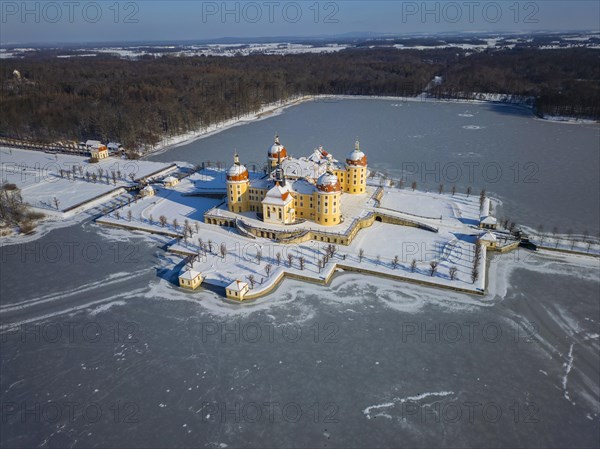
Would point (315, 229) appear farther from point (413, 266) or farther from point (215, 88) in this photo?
point (215, 88)

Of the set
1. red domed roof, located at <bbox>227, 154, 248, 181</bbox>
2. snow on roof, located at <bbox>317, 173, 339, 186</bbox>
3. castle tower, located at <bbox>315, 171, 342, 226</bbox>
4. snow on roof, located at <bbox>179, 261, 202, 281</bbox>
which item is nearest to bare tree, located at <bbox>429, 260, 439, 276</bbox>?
castle tower, located at <bbox>315, 171, 342, 226</bbox>

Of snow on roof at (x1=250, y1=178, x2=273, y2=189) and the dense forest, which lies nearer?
snow on roof at (x1=250, y1=178, x2=273, y2=189)

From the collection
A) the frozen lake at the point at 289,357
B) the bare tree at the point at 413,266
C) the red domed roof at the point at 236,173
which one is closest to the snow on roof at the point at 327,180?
the red domed roof at the point at 236,173

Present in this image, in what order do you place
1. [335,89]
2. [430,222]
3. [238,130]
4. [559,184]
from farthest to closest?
1. [335,89]
2. [238,130]
3. [559,184]
4. [430,222]

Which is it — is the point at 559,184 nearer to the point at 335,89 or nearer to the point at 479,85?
the point at 479,85

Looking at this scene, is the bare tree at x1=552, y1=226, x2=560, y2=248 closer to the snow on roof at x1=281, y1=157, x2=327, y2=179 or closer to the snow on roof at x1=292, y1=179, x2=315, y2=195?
the snow on roof at x1=292, y1=179, x2=315, y2=195

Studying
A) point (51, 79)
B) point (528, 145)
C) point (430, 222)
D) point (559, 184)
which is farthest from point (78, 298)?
point (51, 79)
